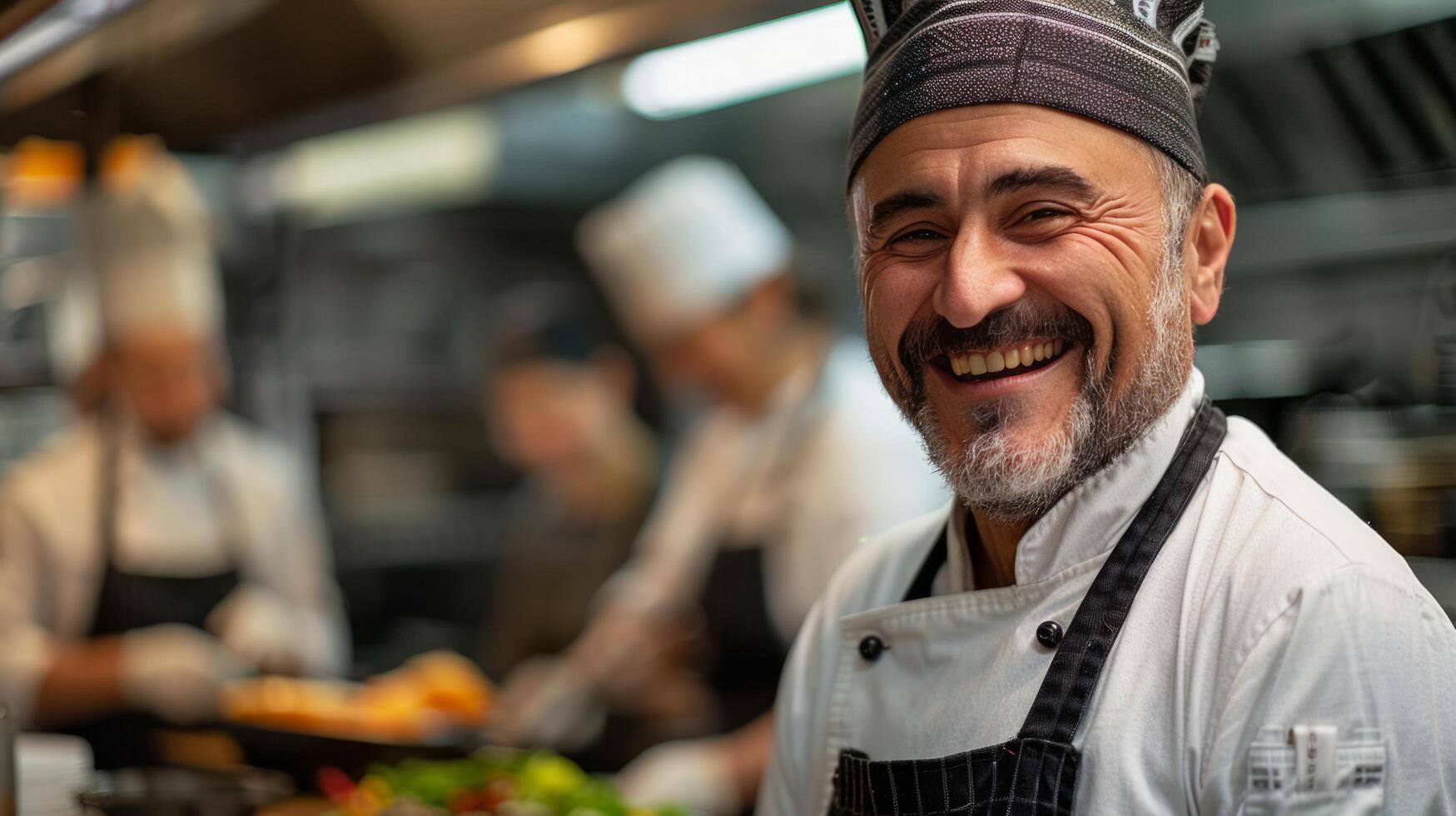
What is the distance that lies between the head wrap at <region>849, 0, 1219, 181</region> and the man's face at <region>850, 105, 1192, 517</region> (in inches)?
0.6

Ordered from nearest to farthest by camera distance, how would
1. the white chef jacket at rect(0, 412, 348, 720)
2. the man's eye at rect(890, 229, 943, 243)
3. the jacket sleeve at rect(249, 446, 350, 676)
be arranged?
the man's eye at rect(890, 229, 943, 243), the white chef jacket at rect(0, 412, 348, 720), the jacket sleeve at rect(249, 446, 350, 676)

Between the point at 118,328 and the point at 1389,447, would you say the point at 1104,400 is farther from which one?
the point at 118,328

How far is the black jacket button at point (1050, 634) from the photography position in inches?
42.9

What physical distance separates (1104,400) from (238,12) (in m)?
2.10

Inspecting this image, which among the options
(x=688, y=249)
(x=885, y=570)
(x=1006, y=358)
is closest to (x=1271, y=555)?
(x=1006, y=358)

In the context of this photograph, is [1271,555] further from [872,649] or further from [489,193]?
[489,193]

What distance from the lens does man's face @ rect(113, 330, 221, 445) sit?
3361 millimetres

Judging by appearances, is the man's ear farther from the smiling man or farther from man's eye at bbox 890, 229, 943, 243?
man's eye at bbox 890, 229, 943, 243

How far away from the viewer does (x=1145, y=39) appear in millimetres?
1095

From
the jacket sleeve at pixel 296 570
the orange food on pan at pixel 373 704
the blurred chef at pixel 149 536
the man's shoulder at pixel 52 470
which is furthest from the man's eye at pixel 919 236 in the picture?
the jacket sleeve at pixel 296 570

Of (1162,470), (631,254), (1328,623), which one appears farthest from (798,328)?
(1328,623)

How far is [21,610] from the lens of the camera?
3.13 m

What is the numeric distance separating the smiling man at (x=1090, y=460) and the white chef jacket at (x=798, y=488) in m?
1.52

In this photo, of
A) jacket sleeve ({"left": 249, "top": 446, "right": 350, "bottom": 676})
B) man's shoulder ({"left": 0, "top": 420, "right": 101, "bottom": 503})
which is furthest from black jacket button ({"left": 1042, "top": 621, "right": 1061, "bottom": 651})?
jacket sleeve ({"left": 249, "top": 446, "right": 350, "bottom": 676})
